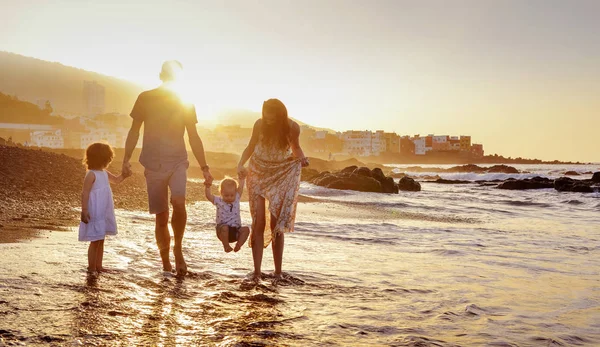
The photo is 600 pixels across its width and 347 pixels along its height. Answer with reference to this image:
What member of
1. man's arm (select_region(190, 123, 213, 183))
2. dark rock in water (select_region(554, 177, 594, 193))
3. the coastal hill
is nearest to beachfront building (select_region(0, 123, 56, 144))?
dark rock in water (select_region(554, 177, 594, 193))

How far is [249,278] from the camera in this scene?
4902 millimetres

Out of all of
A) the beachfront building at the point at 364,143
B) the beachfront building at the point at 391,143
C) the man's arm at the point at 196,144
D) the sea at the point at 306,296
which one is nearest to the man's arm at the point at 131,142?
the man's arm at the point at 196,144

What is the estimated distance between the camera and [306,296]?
171 inches

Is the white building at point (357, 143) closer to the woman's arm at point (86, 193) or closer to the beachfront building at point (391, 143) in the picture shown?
the beachfront building at point (391, 143)

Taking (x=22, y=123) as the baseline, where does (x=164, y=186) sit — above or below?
below

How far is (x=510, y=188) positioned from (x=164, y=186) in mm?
30791

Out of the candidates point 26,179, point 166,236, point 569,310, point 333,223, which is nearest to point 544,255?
point 569,310

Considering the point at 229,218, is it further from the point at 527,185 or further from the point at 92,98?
the point at 92,98

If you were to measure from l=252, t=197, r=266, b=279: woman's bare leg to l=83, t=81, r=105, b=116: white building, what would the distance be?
178 metres

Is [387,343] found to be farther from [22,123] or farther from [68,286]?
[22,123]

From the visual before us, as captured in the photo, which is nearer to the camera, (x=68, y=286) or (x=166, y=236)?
(x=68, y=286)

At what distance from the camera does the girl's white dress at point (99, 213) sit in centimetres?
452

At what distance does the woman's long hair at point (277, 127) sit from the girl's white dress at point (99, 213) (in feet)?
5.19

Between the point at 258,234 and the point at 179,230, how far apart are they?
78cm
